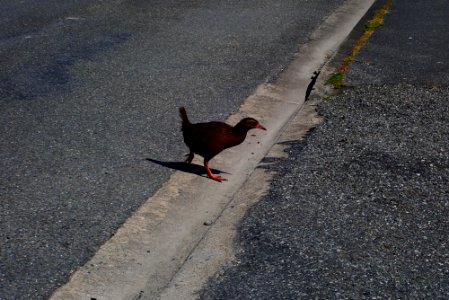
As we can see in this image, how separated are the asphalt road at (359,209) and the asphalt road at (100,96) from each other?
0.99 m

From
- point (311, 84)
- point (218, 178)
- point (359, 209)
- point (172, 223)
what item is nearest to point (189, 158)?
point (218, 178)

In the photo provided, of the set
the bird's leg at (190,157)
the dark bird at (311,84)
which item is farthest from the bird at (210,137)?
the dark bird at (311,84)

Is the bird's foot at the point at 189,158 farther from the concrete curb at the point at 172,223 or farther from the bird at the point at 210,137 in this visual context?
the concrete curb at the point at 172,223

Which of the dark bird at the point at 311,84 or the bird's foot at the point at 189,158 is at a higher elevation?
the bird's foot at the point at 189,158

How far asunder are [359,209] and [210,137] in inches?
52.8

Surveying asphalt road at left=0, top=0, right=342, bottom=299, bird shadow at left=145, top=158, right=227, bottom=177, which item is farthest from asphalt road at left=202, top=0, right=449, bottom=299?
asphalt road at left=0, top=0, right=342, bottom=299

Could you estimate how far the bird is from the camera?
6.37m

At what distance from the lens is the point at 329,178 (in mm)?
6090

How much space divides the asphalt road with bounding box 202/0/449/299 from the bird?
1.29ft

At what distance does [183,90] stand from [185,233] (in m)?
3.05

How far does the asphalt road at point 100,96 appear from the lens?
17.6 ft

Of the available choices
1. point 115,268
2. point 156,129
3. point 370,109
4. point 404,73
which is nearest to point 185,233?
point 115,268

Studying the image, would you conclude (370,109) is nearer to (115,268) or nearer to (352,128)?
(352,128)

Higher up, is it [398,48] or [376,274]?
[376,274]
